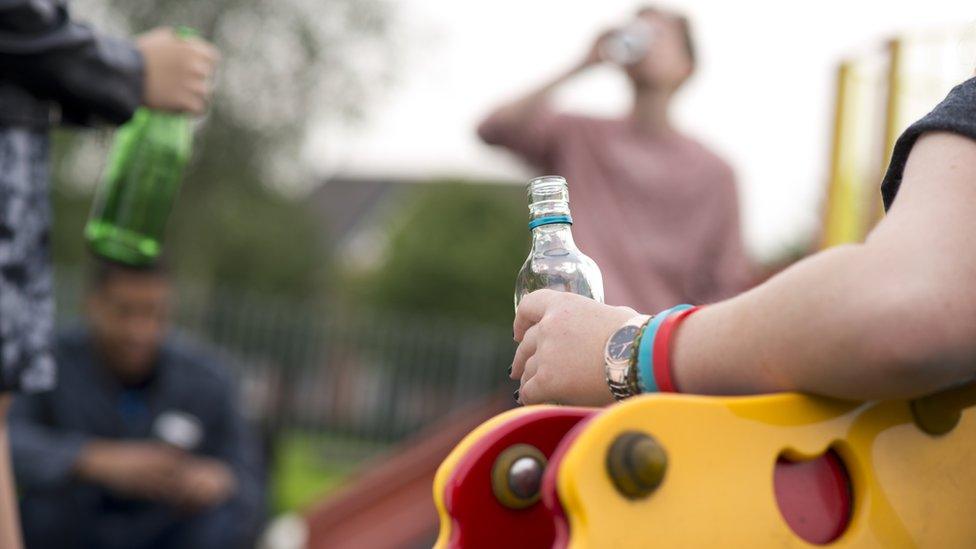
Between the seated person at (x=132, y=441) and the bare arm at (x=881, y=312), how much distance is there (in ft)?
9.98

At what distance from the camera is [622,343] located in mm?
1012

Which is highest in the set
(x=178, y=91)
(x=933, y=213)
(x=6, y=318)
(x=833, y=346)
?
(x=178, y=91)

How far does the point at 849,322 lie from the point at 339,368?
1224 centimetres

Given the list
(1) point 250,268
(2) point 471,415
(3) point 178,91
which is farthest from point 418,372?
(1) point 250,268

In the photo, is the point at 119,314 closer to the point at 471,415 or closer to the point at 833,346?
the point at 471,415

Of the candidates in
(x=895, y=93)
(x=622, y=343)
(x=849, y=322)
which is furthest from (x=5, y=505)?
(x=895, y=93)

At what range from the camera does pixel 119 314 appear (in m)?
4.04

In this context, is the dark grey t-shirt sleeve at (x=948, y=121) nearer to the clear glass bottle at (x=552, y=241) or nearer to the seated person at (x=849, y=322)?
the seated person at (x=849, y=322)

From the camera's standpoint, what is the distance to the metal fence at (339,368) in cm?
1242

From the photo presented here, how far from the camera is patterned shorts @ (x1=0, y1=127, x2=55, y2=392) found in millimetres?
1763

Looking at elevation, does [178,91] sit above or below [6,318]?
above

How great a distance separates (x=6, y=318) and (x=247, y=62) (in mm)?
16487

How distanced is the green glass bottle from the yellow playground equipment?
160 centimetres

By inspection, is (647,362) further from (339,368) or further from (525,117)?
(339,368)
